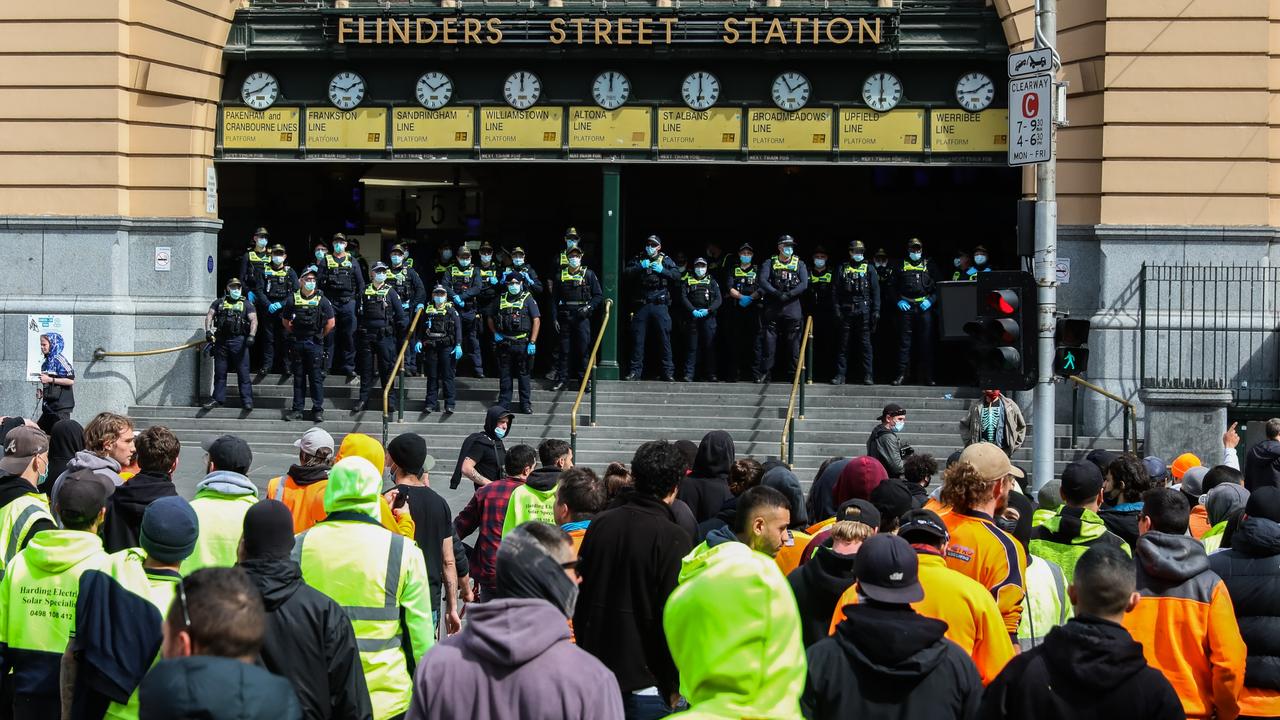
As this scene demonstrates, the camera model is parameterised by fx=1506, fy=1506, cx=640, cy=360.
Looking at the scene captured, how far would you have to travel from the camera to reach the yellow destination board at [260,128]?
22125 mm

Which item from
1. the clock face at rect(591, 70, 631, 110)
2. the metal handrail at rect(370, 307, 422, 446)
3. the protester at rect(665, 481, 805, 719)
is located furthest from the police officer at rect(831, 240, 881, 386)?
the protester at rect(665, 481, 805, 719)

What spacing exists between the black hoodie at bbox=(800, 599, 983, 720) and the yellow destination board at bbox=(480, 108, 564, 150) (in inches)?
690

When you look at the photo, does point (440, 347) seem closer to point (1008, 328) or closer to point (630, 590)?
point (1008, 328)

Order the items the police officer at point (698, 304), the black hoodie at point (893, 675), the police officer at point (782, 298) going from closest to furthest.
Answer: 1. the black hoodie at point (893, 675)
2. the police officer at point (782, 298)
3. the police officer at point (698, 304)

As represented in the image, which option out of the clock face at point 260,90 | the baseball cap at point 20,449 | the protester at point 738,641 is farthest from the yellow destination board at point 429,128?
the protester at point 738,641

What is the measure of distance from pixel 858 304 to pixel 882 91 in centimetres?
319

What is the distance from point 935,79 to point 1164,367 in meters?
5.27

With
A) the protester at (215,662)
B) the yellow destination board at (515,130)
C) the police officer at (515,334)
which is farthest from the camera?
the yellow destination board at (515,130)

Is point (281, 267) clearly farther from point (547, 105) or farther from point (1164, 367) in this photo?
point (1164, 367)

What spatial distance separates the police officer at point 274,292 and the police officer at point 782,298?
6444mm

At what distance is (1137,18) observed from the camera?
1923 cm

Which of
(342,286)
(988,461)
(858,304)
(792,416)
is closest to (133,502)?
(988,461)

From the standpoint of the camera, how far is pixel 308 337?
19.7 m

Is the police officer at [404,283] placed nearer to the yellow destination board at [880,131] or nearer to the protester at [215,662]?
the yellow destination board at [880,131]
